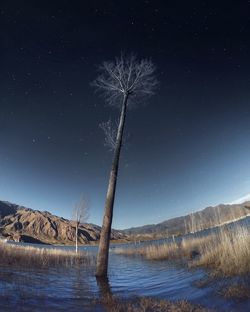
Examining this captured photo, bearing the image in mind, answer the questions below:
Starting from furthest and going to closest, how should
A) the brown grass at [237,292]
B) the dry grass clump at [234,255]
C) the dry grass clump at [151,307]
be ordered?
the dry grass clump at [234,255] < the brown grass at [237,292] < the dry grass clump at [151,307]

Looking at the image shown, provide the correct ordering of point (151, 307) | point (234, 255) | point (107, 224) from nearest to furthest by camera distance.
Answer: point (151, 307) → point (234, 255) → point (107, 224)

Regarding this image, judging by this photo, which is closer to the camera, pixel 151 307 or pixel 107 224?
pixel 151 307

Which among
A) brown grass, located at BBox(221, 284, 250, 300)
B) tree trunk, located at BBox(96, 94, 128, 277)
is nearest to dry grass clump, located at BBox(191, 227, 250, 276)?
brown grass, located at BBox(221, 284, 250, 300)

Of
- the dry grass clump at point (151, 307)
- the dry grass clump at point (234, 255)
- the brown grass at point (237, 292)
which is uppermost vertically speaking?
the dry grass clump at point (234, 255)

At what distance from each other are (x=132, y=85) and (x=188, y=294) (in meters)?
10.0

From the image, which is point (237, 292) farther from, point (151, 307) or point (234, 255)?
point (234, 255)

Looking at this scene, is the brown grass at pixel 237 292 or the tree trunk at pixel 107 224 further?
the tree trunk at pixel 107 224

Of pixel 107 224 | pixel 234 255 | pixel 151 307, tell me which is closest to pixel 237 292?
pixel 151 307

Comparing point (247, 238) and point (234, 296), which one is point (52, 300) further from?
point (247, 238)

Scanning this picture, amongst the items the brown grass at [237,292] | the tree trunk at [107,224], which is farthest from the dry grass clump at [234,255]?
the tree trunk at [107,224]

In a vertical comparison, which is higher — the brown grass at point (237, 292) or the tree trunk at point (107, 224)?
the tree trunk at point (107, 224)

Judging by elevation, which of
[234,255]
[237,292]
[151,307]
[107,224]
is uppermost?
[107,224]

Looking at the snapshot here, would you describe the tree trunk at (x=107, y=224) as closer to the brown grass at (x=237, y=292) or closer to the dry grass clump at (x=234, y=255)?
the dry grass clump at (x=234, y=255)

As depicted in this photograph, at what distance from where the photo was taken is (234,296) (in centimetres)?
527
